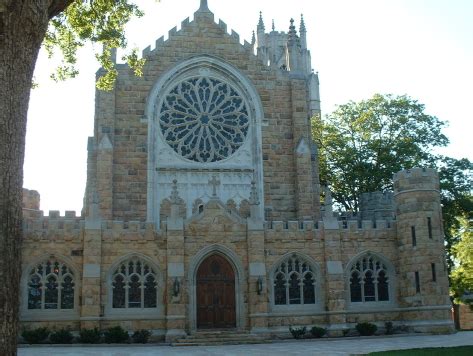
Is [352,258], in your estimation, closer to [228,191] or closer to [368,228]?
[368,228]

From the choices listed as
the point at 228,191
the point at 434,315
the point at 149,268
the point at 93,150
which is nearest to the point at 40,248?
the point at 149,268

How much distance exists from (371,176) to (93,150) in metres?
16.9

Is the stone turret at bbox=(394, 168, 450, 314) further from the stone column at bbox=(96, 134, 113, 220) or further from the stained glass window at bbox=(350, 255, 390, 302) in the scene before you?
the stone column at bbox=(96, 134, 113, 220)

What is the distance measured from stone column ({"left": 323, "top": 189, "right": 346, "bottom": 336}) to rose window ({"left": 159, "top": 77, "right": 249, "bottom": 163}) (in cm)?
686

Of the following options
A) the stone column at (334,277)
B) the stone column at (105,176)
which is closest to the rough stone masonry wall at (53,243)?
the stone column at (105,176)

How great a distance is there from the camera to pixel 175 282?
895 inches

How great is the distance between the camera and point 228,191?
28641 mm

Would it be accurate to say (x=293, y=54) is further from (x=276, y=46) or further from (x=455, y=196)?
(x=276, y=46)

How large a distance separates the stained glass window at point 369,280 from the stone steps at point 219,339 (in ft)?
14.8

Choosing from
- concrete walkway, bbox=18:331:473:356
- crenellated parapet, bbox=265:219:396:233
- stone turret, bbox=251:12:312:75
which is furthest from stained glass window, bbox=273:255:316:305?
stone turret, bbox=251:12:312:75

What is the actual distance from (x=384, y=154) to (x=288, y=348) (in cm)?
1994

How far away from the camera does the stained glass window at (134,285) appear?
23.0 metres

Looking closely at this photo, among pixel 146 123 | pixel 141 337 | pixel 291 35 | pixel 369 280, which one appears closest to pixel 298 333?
pixel 369 280

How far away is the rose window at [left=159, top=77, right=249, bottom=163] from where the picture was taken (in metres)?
28.9
